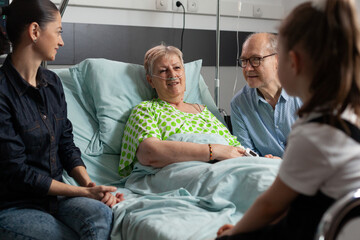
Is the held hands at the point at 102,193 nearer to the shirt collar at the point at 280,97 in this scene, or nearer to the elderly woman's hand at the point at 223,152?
the elderly woman's hand at the point at 223,152

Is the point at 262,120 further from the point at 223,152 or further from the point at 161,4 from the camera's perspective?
the point at 161,4

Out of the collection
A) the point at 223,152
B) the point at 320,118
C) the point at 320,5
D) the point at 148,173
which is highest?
the point at 320,5

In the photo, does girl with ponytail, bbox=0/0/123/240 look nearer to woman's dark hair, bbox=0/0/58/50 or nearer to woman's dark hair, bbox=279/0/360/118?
woman's dark hair, bbox=0/0/58/50

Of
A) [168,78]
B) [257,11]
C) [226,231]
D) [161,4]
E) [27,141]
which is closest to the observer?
[226,231]

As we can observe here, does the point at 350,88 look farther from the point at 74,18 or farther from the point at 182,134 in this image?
the point at 74,18

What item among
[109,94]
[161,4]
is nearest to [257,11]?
[161,4]

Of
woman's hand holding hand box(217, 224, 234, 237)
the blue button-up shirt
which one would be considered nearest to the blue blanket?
woman's hand holding hand box(217, 224, 234, 237)

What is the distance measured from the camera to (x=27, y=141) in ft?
5.34

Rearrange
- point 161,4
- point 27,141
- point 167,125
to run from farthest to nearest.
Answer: point 161,4, point 167,125, point 27,141

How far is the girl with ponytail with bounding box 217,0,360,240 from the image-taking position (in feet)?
2.87

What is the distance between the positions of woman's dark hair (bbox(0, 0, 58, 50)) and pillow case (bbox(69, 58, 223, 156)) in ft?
2.32

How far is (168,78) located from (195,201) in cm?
83

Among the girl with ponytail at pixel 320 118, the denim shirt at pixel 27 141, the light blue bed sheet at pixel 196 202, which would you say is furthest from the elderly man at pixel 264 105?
the girl with ponytail at pixel 320 118

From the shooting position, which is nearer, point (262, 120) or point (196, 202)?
point (196, 202)
